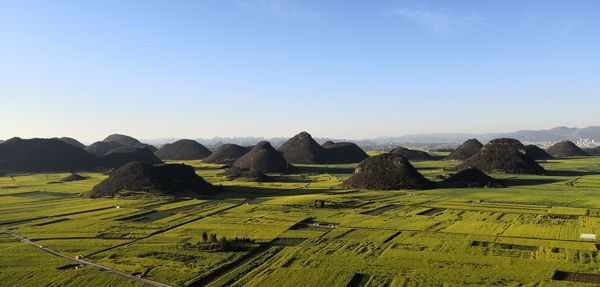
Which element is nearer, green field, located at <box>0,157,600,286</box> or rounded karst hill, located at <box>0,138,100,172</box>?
green field, located at <box>0,157,600,286</box>

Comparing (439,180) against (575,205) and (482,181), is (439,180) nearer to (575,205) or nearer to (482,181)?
(482,181)

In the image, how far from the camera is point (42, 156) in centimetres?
10831

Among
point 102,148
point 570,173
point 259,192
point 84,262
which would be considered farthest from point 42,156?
point 570,173

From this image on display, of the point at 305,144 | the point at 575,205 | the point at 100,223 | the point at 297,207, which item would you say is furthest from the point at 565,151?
the point at 100,223

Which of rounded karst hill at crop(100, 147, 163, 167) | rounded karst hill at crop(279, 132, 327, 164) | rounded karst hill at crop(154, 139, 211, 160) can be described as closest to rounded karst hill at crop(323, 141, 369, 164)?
rounded karst hill at crop(279, 132, 327, 164)

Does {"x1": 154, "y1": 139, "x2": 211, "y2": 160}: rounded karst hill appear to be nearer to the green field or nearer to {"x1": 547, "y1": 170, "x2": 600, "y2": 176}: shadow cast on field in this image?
the green field

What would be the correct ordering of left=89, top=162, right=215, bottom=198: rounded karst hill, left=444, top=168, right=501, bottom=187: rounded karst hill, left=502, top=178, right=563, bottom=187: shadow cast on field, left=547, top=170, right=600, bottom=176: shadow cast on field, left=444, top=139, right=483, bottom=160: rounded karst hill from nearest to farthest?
left=89, top=162, right=215, bottom=198: rounded karst hill, left=444, top=168, right=501, bottom=187: rounded karst hill, left=502, top=178, right=563, bottom=187: shadow cast on field, left=547, top=170, right=600, bottom=176: shadow cast on field, left=444, top=139, right=483, bottom=160: rounded karst hill

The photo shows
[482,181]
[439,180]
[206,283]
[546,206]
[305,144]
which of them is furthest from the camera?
[305,144]

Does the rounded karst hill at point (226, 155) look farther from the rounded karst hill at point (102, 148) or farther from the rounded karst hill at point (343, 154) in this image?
the rounded karst hill at point (102, 148)

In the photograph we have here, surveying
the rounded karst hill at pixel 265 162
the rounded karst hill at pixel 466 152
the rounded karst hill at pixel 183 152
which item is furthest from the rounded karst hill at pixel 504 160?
the rounded karst hill at pixel 183 152

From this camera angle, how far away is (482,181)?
6756 centimetres

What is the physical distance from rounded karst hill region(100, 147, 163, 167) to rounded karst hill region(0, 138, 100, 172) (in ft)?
10.2

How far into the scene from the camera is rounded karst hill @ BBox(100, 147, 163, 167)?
4619 inches

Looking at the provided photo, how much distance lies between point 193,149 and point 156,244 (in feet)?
430
